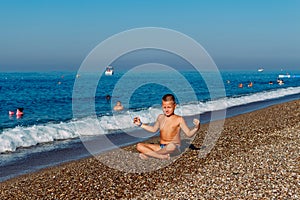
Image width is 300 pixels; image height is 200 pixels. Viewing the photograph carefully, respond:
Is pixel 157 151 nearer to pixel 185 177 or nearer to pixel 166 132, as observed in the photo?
pixel 166 132

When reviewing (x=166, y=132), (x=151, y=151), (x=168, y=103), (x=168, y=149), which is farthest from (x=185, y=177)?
(x=166, y=132)

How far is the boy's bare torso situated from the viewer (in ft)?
42.3

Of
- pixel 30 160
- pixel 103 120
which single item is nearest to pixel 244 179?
pixel 30 160

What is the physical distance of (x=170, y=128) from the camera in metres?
12.9

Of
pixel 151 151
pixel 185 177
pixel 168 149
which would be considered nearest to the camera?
pixel 185 177

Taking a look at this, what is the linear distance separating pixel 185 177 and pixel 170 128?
3080 mm

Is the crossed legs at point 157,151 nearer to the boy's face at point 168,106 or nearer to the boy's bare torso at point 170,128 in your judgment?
the boy's bare torso at point 170,128

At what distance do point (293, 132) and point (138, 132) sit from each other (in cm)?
924

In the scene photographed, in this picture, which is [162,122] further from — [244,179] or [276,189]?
[276,189]

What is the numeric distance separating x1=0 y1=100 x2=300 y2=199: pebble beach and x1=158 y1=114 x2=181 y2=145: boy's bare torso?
715 mm

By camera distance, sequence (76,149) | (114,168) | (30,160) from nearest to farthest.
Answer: (114,168) < (30,160) < (76,149)

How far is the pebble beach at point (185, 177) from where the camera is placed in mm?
8719

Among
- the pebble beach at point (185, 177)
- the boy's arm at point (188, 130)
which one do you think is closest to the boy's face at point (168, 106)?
the boy's arm at point (188, 130)

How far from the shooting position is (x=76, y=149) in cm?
1762
